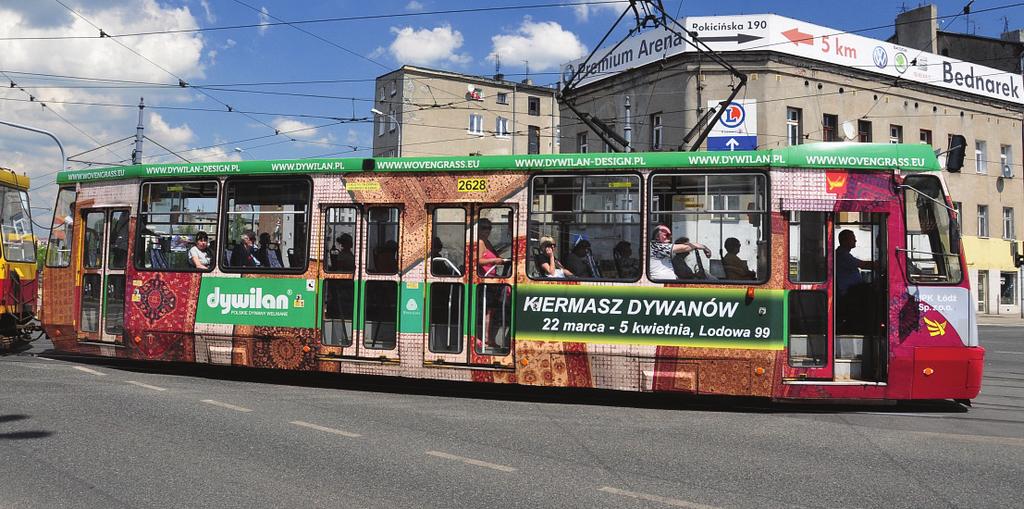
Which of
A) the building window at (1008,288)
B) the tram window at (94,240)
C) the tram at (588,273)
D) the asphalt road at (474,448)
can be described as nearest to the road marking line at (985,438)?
the asphalt road at (474,448)

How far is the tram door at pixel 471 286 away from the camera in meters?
9.24

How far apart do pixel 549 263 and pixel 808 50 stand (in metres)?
24.7

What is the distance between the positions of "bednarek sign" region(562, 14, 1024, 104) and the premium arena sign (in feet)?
60.9

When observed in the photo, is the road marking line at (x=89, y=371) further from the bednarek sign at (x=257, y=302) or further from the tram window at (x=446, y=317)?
the tram window at (x=446, y=317)

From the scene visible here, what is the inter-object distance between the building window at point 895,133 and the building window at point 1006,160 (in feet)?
24.6

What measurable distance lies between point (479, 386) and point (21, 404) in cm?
542

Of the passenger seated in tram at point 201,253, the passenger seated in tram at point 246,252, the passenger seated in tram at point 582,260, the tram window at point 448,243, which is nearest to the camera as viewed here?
the passenger seated in tram at point 582,260

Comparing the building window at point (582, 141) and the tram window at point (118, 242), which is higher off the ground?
the building window at point (582, 141)

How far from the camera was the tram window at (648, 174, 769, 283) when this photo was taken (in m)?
8.63

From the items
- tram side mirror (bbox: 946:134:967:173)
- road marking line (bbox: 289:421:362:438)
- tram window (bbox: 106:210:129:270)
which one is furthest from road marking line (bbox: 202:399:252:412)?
tram side mirror (bbox: 946:134:967:173)

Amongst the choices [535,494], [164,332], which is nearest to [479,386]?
[164,332]

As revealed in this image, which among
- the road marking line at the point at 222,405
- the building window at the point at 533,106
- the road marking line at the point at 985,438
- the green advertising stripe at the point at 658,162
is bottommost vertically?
the road marking line at the point at 985,438

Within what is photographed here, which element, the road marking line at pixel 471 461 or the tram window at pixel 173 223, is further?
the tram window at pixel 173 223

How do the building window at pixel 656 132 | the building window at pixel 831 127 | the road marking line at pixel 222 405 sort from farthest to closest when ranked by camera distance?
1. the building window at pixel 831 127
2. the building window at pixel 656 132
3. the road marking line at pixel 222 405
